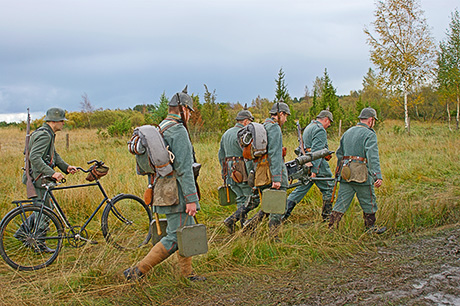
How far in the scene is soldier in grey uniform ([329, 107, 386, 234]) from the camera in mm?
5953

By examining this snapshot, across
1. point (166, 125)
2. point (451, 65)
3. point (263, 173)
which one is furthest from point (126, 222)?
point (451, 65)

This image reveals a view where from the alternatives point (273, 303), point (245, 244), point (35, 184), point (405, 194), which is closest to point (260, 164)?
point (245, 244)

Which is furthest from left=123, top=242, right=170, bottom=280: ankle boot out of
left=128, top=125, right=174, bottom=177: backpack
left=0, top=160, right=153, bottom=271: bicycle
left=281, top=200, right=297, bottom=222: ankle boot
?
left=281, top=200, right=297, bottom=222: ankle boot

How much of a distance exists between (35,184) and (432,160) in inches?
417

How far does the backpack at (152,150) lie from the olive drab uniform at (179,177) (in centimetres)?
9

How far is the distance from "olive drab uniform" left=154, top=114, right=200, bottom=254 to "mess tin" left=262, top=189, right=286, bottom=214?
5.16 ft

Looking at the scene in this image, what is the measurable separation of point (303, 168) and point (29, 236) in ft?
13.3

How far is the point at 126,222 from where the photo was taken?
6066 mm

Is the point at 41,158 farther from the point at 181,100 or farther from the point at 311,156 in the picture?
the point at 311,156

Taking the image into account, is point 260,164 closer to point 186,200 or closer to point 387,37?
point 186,200

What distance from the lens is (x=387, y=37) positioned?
23719 millimetres

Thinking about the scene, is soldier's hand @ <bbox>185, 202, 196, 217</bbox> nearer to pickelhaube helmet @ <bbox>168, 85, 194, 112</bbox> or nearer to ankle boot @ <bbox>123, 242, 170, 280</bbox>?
ankle boot @ <bbox>123, 242, 170, 280</bbox>

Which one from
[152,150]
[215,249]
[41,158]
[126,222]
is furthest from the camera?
[126,222]

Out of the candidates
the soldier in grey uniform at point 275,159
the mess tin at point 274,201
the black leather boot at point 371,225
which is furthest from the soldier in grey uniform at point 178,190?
the black leather boot at point 371,225
